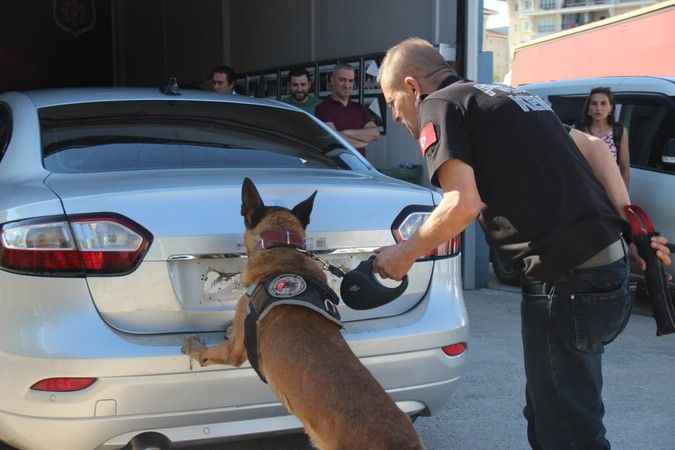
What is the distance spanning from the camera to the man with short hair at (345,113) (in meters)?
6.42

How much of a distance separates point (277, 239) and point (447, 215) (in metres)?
0.59

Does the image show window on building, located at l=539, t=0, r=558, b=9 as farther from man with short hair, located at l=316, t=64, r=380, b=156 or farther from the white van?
man with short hair, located at l=316, t=64, r=380, b=156

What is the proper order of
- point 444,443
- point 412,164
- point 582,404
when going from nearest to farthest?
point 582,404
point 444,443
point 412,164

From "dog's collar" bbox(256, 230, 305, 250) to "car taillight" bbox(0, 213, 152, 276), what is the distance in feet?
1.29

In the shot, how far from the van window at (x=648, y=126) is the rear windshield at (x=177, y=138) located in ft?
11.8

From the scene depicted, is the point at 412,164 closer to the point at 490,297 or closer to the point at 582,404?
the point at 490,297

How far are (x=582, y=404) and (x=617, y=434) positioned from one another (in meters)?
1.49

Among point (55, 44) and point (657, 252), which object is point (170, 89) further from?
point (55, 44)

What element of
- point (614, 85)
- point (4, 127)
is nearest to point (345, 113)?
point (614, 85)

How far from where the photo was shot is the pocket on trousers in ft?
8.18

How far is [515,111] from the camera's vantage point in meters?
2.44

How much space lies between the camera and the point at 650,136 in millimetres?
6531

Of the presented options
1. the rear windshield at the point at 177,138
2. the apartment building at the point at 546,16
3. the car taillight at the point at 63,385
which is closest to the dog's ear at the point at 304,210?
the rear windshield at the point at 177,138

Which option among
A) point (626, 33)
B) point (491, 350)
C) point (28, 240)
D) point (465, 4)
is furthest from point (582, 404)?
point (626, 33)
